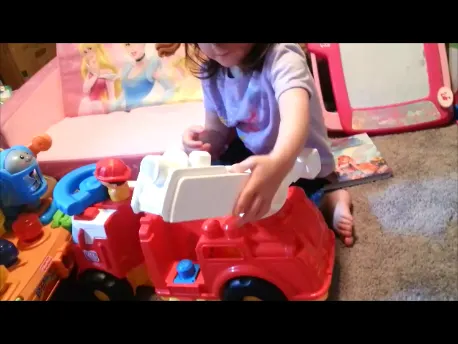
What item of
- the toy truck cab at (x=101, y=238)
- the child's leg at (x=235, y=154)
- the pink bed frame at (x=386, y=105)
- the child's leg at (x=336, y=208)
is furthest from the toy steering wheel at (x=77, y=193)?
the pink bed frame at (x=386, y=105)

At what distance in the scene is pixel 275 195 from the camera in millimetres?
594

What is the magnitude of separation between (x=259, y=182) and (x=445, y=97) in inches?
28.7

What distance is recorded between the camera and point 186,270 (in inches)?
27.5

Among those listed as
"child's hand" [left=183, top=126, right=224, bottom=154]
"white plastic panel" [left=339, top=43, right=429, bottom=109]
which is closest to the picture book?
"white plastic panel" [left=339, top=43, right=429, bottom=109]

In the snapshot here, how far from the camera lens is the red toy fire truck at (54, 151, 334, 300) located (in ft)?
1.86

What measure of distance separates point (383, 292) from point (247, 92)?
364mm

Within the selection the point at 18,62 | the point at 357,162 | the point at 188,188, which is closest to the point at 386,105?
the point at 357,162

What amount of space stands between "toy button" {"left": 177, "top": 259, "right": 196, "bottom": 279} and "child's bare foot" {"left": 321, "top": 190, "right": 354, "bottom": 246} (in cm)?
26

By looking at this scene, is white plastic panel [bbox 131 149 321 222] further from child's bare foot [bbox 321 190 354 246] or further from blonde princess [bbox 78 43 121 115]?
blonde princess [bbox 78 43 121 115]

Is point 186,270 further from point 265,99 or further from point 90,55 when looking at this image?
point 90,55

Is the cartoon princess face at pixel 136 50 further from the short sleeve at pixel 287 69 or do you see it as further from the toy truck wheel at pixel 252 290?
the toy truck wheel at pixel 252 290

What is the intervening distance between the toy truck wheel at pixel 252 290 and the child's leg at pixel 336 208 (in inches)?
7.4

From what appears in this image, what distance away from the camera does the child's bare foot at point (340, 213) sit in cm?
78
